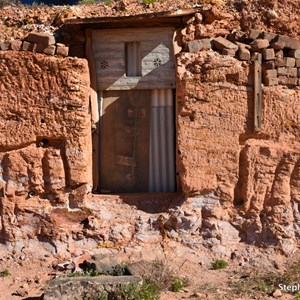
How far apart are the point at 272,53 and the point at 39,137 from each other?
3.61m

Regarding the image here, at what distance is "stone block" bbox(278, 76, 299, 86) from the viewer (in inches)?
317

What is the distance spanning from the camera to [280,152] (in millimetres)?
8008

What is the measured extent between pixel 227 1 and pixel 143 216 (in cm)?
356

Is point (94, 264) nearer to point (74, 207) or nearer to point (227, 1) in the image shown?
point (74, 207)

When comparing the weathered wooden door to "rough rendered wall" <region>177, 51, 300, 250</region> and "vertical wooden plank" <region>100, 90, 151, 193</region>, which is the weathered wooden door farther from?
"rough rendered wall" <region>177, 51, 300, 250</region>

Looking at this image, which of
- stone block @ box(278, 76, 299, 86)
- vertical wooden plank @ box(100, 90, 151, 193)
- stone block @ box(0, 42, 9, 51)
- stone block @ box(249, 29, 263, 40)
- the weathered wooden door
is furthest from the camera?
vertical wooden plank @ box(100, 90, 151, 193)

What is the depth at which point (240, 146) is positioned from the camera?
8109 millimetres

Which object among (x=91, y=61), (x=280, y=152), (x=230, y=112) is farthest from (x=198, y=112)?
(x=91, y=61)

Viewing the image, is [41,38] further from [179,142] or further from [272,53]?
[272,53]

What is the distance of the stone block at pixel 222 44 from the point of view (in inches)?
318

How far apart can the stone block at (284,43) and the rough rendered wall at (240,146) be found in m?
0.55

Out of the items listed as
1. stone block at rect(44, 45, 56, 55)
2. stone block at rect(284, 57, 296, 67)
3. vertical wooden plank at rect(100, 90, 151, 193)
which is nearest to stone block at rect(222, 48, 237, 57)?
stone block at rect(284, 57, 296, 67)

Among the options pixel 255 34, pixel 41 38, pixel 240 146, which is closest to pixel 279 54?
pixel 255 34

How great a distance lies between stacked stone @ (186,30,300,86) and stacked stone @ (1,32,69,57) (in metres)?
1.94
